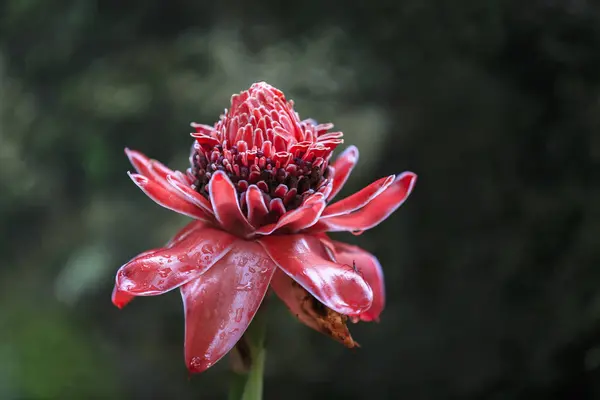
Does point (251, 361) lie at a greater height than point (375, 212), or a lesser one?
lesser

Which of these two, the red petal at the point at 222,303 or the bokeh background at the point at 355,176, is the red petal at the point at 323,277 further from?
the bokeh background at the point at 355,176

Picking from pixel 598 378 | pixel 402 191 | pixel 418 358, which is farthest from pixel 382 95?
pixel 402 191

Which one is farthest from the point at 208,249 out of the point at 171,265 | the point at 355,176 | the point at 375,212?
the point at 355,176

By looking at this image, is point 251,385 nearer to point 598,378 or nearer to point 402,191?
point 402,191

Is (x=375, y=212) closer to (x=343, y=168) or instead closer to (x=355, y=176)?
(x=343, y=168)

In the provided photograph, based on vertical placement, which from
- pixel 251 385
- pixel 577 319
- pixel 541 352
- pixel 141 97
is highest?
pixel 251 385

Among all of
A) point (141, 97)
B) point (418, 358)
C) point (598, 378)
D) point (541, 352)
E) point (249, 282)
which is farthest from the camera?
point (141, 97)

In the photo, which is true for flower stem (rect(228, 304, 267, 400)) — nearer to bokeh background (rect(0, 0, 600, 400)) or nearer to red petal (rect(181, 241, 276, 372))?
red petal (rect(181, 241, 276, 372))
